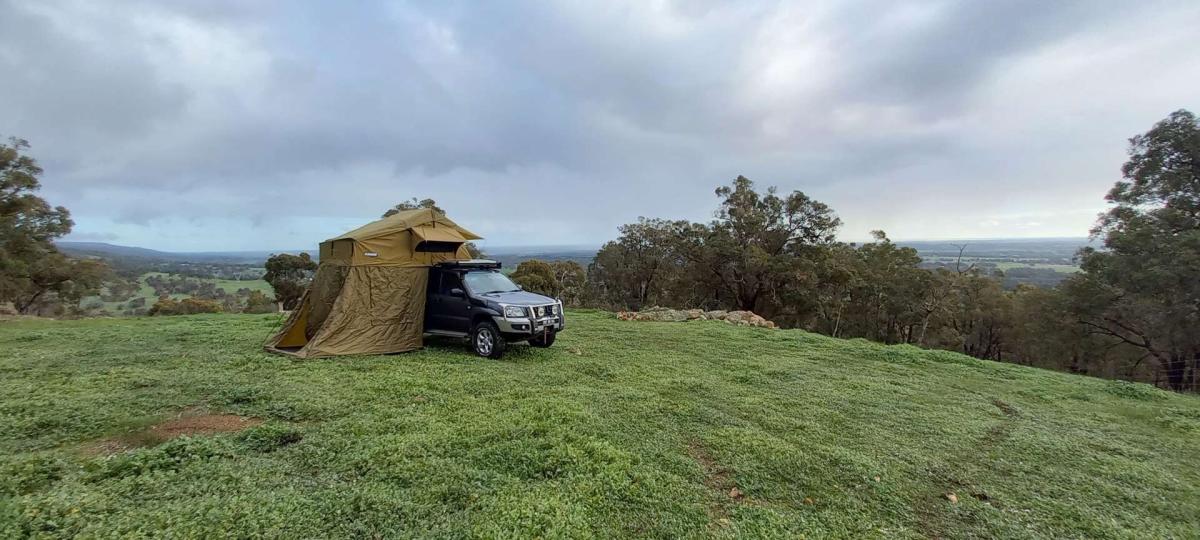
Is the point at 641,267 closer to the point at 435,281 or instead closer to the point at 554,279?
the point at 554,279

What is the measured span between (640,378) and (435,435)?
341 centimetres

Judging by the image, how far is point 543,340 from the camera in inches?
339

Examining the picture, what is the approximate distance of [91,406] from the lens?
15.2ft

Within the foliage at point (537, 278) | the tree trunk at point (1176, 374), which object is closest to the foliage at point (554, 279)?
the foliage at point (537, 278)

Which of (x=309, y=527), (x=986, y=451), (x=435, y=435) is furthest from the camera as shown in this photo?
(x=986, y=451)

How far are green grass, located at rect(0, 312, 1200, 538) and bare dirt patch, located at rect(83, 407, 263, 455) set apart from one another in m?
0.14

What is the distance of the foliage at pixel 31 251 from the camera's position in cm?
1642

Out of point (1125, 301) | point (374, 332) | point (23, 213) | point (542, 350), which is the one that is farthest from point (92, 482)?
point (1125, 301)

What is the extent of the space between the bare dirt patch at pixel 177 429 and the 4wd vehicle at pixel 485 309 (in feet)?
12.3

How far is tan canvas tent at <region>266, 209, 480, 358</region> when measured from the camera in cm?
788

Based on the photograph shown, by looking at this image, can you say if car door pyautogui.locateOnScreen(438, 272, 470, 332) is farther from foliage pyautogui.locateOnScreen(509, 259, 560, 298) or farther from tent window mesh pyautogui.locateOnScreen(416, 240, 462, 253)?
foliage pyautogui.locateOnScreen(509, 259, 560, 298)

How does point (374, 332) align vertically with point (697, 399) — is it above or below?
above

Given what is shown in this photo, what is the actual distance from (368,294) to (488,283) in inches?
84.0

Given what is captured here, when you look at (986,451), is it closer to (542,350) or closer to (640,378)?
(640,378)
